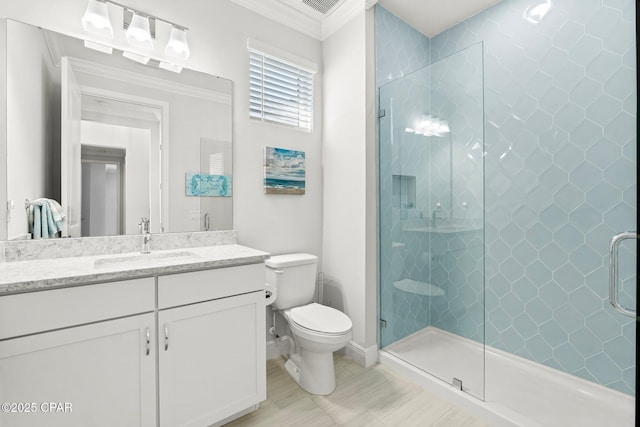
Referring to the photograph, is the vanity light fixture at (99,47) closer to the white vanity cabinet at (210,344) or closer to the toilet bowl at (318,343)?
the white vanity cabinet at (210,344)

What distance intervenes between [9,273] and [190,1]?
1.83 metres

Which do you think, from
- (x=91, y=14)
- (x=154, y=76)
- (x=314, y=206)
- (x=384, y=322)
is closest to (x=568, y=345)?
(x=384, y=322)

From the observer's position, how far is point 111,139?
1.71m

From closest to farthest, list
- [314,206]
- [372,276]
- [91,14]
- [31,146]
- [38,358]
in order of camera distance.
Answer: [38,358] < [31,146] < [91,14] < [372,276] < [314,206]

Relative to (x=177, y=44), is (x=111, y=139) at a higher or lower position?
lower

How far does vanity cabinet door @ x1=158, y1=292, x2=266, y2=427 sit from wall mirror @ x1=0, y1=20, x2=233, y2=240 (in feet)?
2.27

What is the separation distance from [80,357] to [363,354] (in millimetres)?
1688

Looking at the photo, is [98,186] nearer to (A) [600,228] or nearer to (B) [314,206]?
(B) [314,206]

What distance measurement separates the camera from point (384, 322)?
231cm

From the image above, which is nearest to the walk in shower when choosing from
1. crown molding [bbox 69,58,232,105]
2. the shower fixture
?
the shower fixture

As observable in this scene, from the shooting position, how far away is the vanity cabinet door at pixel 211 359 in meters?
1.37

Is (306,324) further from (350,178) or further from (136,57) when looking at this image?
(136,57)

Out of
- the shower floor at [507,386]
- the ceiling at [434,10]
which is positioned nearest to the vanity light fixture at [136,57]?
the ceiling at [434,10]

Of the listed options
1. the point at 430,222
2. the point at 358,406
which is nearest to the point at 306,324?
the point at 358,406
